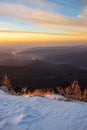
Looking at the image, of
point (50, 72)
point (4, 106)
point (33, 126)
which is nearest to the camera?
point (33, 126)

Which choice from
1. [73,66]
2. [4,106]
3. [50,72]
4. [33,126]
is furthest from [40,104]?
[73,66]

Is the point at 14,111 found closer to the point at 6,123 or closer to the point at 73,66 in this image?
the point at 6,123

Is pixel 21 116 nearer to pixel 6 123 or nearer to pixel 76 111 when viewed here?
pixel 6 123

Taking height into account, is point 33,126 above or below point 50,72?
above

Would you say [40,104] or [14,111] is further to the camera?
[40,104]

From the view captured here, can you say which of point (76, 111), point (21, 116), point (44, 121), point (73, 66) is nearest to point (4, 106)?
point (21, 116)

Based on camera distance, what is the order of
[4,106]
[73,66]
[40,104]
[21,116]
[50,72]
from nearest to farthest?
1. [21,116]
2. [4,106]
3. [40,104]
4. [50,72]
5. [73,66]
